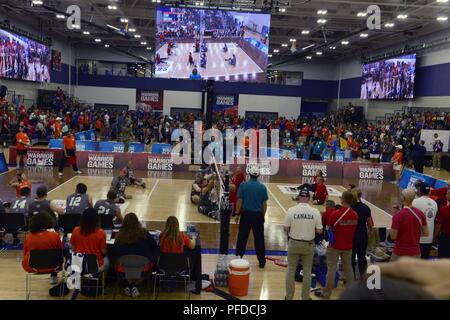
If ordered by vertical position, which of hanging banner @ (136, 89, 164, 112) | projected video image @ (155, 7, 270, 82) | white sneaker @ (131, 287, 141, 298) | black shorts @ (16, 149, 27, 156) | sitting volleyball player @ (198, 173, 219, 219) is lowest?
white sneaker @ (131, 287, 141, 298)

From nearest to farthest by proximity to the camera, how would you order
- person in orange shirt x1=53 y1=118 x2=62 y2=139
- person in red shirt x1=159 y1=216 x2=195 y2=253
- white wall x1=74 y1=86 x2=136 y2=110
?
1. person in red shirt x1=159 y1=216 x2=195 y2=253
2. person in orange shirt x1=53 y1=118 x2=62 y2=139
3. white wall x1=74 y1=86 x2=136 y2=110

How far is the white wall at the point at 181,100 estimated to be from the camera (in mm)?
44344

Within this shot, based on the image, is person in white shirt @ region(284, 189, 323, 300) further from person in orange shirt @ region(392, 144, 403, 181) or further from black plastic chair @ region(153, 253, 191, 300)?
person in orange shirt @ region(392, 144, 403, 181)

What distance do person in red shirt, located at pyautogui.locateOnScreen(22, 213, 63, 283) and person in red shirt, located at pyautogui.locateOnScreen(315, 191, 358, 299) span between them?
166 inches

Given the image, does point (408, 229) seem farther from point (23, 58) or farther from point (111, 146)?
point (23, 58)

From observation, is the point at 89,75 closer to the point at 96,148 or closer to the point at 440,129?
the point at 96,148

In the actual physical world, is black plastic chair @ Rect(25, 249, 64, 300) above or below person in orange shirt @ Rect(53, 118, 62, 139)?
below

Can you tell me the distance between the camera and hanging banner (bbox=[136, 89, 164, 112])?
147 feet

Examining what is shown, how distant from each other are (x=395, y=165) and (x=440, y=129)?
289 inches

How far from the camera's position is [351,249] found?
23.2 ft

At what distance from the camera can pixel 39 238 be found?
681cm

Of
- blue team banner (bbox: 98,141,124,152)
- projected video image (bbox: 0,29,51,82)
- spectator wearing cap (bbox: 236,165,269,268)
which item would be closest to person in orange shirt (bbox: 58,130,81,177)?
blue team banner (bbox: 98,141,124,152)

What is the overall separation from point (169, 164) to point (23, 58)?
15.9 meters
